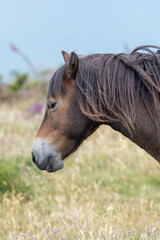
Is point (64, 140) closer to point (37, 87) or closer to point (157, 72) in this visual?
point (157, 72)

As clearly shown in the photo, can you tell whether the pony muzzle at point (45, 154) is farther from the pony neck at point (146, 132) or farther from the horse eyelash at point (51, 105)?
the pony neck at point (146, 132)

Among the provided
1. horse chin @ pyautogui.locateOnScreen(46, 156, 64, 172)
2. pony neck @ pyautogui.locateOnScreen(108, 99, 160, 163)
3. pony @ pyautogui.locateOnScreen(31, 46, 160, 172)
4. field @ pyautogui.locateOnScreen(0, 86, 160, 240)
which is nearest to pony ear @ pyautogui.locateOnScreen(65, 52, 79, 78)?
pony @ pyautogui.locateOnScreen(31, 46, 160, 172)

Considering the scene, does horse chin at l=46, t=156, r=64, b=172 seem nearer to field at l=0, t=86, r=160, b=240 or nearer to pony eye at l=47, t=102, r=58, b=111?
pony eye at l=47, t=102, r=58, b=111

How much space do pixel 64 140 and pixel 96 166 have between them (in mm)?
3482

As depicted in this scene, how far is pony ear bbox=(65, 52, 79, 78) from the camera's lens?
2842mm

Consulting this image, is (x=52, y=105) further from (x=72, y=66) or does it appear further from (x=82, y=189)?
(x=82, y=189)

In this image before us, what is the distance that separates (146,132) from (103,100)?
42cm

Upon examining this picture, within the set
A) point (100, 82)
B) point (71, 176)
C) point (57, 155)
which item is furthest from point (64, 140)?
point (71, 176)

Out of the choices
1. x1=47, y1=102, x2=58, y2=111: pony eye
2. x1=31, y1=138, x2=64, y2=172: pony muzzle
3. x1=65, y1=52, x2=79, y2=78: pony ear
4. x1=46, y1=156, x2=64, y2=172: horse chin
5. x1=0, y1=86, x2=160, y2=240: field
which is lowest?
x1=0, y1=86, x2=160, y2=240: field

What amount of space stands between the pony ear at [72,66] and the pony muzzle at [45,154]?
59 cm

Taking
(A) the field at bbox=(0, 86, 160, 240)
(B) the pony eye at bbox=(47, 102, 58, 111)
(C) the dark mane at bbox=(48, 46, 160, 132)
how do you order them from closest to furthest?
(C) the dark mane at bbox=(48, 46, 160, 132) < (B) the pony eye at bbox=(47, 102, 58, 111) < (A) the field at bbox=(0, 86, 160, 240)

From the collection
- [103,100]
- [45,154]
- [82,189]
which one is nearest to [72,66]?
[103,100]

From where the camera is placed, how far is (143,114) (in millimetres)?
2887

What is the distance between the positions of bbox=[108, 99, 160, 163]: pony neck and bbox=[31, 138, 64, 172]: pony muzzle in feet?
1.92
